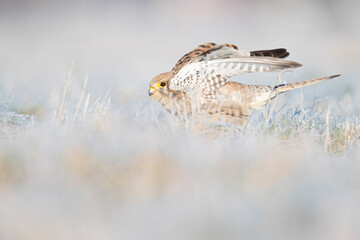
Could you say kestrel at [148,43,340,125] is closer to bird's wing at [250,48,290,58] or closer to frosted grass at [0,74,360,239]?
bird's wing at [250,48,290,58]

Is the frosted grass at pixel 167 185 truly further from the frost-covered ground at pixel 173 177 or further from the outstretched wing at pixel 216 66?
the outstretched wing at pixel 216 66

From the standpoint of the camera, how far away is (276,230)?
187 cm

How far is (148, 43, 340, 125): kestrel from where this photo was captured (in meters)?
3.93

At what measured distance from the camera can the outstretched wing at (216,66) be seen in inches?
153

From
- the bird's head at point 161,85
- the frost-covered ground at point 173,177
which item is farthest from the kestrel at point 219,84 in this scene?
the frost-covered ground at point 173,177

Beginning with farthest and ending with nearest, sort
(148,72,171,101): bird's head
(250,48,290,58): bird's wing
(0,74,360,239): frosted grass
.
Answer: (148,72,171,101): bird's head
(250,48,290,58): bird's wing
(0,74,360,239): frosted grass

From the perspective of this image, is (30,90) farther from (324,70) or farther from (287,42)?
(287,42)

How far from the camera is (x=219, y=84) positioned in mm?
4242

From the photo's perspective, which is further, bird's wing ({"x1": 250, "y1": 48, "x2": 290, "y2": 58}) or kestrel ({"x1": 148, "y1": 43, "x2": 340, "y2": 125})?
bird's wing ({"x1": 250, "y1": 48, "x2": 290, "y2": 58})

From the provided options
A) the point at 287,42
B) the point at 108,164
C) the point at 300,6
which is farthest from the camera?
the point at 300,6

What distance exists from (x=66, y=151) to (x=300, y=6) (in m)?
16.1

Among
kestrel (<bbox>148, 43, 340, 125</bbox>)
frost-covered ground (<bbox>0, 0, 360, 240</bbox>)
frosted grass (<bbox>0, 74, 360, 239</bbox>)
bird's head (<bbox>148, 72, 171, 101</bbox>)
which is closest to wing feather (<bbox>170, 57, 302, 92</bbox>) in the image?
kestrel (<bbox>148, 43, 340, 125</bbox>)

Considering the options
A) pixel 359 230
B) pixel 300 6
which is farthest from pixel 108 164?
pixel 300 6

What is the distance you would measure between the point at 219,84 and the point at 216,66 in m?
0.25
